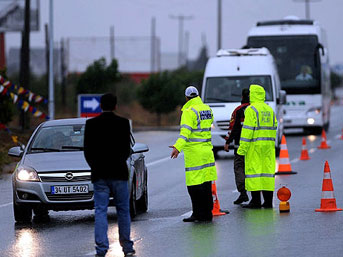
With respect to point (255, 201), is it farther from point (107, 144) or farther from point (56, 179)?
point (107, 144)

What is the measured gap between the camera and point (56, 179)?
1335 cm

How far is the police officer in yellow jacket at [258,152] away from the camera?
14531mm

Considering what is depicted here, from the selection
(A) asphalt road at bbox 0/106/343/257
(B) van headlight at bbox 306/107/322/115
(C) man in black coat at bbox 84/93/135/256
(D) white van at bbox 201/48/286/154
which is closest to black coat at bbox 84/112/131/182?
(C) man in black coat at bbox 84/93/135/256

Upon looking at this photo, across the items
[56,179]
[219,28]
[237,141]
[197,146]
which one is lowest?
[56,179]

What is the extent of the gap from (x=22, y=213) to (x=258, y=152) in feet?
10.9

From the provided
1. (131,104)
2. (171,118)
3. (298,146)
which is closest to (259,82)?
(298,146)

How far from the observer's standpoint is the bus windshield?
36875mm

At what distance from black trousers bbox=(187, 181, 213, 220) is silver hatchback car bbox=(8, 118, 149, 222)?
88 centimetres

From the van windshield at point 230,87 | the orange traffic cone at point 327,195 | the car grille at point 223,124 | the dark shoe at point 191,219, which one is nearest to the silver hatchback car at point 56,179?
the dark shoe at point 191,219

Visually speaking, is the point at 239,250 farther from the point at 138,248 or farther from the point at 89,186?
the point at 89,186

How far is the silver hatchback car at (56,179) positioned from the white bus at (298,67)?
23025 mm

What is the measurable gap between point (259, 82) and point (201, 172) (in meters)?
14.9

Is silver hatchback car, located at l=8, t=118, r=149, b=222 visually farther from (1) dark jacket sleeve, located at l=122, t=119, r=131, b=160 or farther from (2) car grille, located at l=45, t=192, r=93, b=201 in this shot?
(1) dark jacket sleeve, located at l=122, t=119, r=131, b=160

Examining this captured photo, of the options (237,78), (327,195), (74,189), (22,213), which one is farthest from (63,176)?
(237,78)
